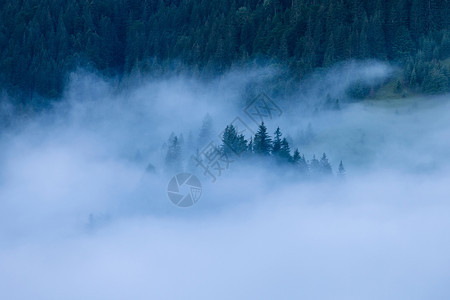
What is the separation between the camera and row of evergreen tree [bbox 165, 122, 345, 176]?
214 feet

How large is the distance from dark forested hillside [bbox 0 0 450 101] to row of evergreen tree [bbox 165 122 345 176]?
12.5 metres

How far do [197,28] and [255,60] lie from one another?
15.1 m

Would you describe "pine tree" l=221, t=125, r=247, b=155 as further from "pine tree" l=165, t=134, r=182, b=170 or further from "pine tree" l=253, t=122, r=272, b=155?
"pine tree" l=165, t=134, r=182, b=170

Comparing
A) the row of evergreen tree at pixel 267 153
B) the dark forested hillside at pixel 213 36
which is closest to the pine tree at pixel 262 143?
the row of evergreen tree at pixel 267 153

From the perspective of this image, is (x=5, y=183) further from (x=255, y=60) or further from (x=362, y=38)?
(x=362, y=38)

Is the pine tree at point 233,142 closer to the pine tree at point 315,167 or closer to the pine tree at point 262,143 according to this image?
the pine tree at point 262,143

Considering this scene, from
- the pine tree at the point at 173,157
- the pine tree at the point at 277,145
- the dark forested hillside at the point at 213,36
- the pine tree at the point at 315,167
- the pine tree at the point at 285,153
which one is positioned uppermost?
the dark forested hillside at the point at 213,36

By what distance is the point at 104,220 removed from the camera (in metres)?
77.4

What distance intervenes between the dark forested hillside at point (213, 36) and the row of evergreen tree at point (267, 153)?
12.5 metres

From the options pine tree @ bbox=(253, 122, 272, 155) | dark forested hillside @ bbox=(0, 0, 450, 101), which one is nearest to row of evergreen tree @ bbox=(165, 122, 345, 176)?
pine tree @ bbox=(253, 122, 272, 155)

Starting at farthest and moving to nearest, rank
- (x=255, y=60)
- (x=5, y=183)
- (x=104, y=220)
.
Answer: (x=5, y=183)
(x=255, y=60)
(x=104, y=220)

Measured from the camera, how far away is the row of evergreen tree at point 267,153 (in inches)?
2569

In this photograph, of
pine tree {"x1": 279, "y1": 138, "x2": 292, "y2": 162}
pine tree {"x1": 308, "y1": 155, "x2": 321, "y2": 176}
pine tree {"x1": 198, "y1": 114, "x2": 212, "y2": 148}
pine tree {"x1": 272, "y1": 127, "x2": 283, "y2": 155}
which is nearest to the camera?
pine tree {"x1": 308, "y1": 155, "x2": 321, "y2": 176}

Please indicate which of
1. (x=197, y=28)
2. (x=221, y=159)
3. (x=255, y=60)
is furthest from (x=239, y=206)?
(x=197, y=28)
